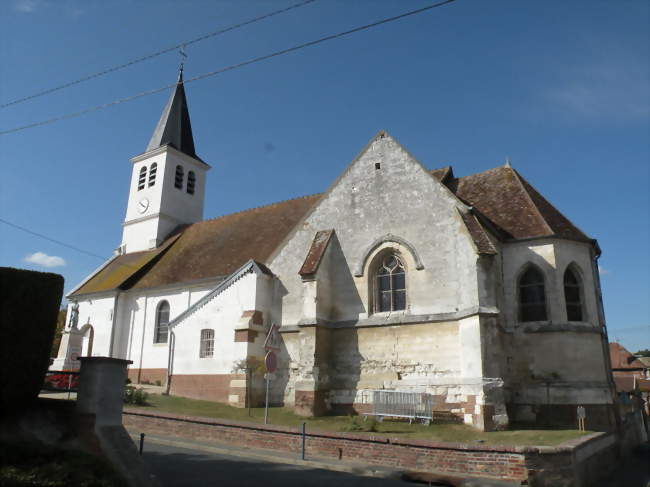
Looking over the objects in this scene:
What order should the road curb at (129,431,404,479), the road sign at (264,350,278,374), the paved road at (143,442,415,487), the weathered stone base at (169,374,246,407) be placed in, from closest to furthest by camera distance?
the paved road at (143,442,415,487)
the road curb at (129,431,404,479)
the road sign at (264,350,278,374)
the weathered stone base at (169,374,246,407)

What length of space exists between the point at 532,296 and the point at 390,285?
4761mm

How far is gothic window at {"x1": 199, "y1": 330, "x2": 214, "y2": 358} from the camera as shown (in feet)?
67.0

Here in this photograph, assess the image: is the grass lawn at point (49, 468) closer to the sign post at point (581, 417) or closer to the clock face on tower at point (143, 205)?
the sign post at point (581, 417)

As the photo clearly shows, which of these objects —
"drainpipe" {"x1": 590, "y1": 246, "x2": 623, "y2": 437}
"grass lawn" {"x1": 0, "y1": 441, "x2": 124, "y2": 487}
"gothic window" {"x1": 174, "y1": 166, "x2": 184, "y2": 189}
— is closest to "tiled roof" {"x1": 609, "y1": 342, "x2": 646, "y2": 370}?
"drainpipe" {"x1": 590, "y1": 246, "x2": 623, "y2": 437}

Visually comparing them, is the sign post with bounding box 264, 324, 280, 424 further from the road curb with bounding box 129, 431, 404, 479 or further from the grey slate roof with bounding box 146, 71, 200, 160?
the grey slate roof with bounding box 146, 71, 200, 160

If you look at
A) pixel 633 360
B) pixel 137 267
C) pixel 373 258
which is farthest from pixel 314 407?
pixel 633 360

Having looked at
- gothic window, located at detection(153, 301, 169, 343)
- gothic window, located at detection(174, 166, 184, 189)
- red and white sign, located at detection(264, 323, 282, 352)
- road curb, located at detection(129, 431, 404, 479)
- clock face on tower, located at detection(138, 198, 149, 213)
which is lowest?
road curb, located at detection(129, 431, 404, 479)

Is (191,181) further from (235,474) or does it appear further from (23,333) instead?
(23,333)

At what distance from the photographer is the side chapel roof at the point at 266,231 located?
17578 mm

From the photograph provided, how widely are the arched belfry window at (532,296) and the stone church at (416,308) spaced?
45 mm

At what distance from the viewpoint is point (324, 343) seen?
17.7 meters

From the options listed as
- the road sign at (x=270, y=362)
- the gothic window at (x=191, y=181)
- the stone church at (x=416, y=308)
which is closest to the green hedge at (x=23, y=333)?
the road sign at (x=270, y=362)

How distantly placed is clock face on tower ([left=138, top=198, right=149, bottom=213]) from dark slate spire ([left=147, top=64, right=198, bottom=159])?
3.81 m

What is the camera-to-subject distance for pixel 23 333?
25.1 ft
